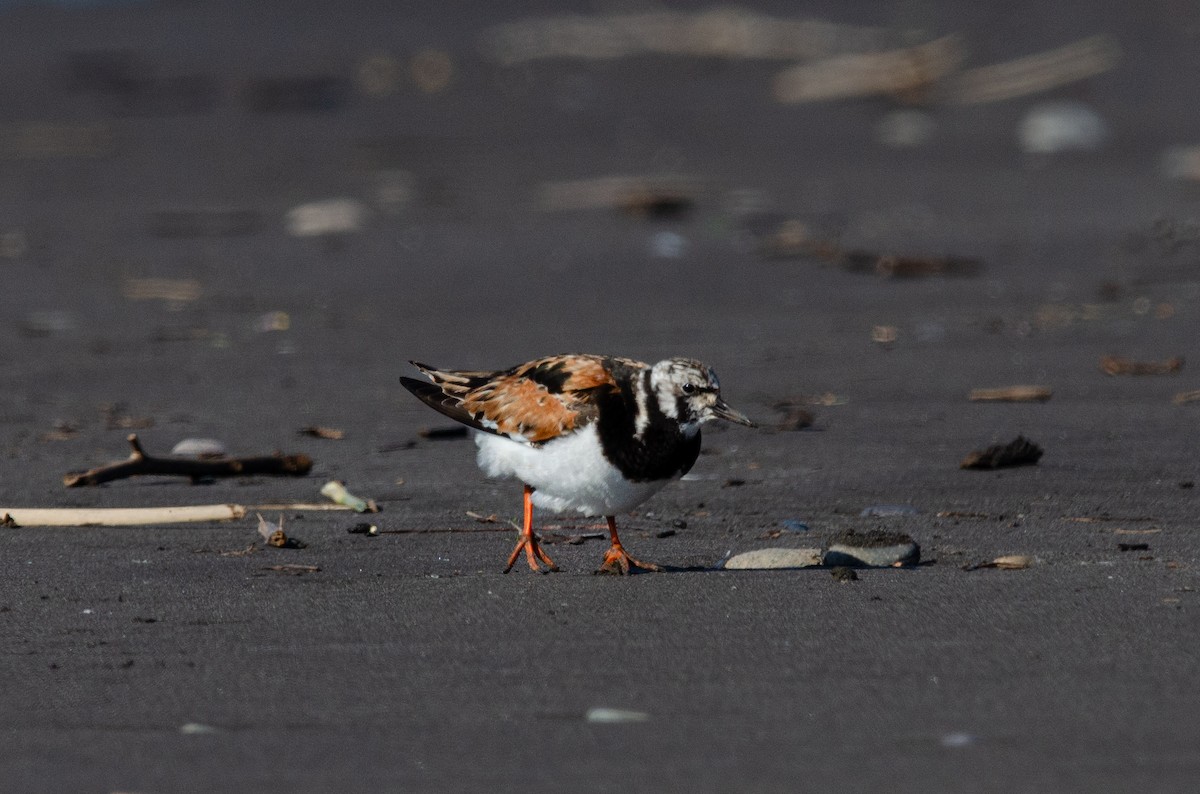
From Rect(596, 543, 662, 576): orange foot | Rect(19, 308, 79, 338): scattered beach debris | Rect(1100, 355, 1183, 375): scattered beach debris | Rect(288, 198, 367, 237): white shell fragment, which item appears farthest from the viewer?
Rect(288, 198, 367, 237): white shell fragment

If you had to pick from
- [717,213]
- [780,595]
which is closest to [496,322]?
[717,213]

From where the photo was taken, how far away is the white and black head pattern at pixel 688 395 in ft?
15.8

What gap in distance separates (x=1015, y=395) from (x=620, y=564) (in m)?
2.98

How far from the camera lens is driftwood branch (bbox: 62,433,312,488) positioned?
19.4 feet

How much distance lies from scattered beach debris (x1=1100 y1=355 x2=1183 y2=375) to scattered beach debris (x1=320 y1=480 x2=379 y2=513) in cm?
359

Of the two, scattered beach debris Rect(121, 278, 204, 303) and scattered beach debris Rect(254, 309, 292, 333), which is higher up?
scattered beach debris Rect(121, 278, 204, 303)

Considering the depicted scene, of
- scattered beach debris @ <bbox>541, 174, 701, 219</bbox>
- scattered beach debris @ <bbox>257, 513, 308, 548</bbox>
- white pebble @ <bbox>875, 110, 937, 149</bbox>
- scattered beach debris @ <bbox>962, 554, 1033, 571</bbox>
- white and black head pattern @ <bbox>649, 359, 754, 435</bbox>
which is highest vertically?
white pebble @ <bbox>875, 110, 937, 149</bbox>

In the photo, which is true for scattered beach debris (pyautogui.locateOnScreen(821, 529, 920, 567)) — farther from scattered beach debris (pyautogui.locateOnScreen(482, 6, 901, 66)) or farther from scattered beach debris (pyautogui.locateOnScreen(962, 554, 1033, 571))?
scattered beach debris (pyautogui.locateOnScreen(482, 6, 901, 66))

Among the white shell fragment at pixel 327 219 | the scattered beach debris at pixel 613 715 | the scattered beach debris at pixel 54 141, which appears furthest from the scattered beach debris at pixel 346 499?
the scattered beach debris at pixel 54 141

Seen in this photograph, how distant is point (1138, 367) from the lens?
25.7ft

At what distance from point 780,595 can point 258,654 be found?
4.37 feet

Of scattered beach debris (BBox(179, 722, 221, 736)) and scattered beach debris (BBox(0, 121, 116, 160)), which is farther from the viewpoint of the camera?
scattered beach debris (BBox(0, 121, 116, 160))

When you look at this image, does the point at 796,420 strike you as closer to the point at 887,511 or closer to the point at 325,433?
the point at 887,511

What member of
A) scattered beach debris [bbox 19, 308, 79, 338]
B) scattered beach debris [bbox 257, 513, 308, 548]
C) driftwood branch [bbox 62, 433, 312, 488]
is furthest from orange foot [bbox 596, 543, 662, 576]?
scattered beach debris [bbox 19, 308, 79, 338]
